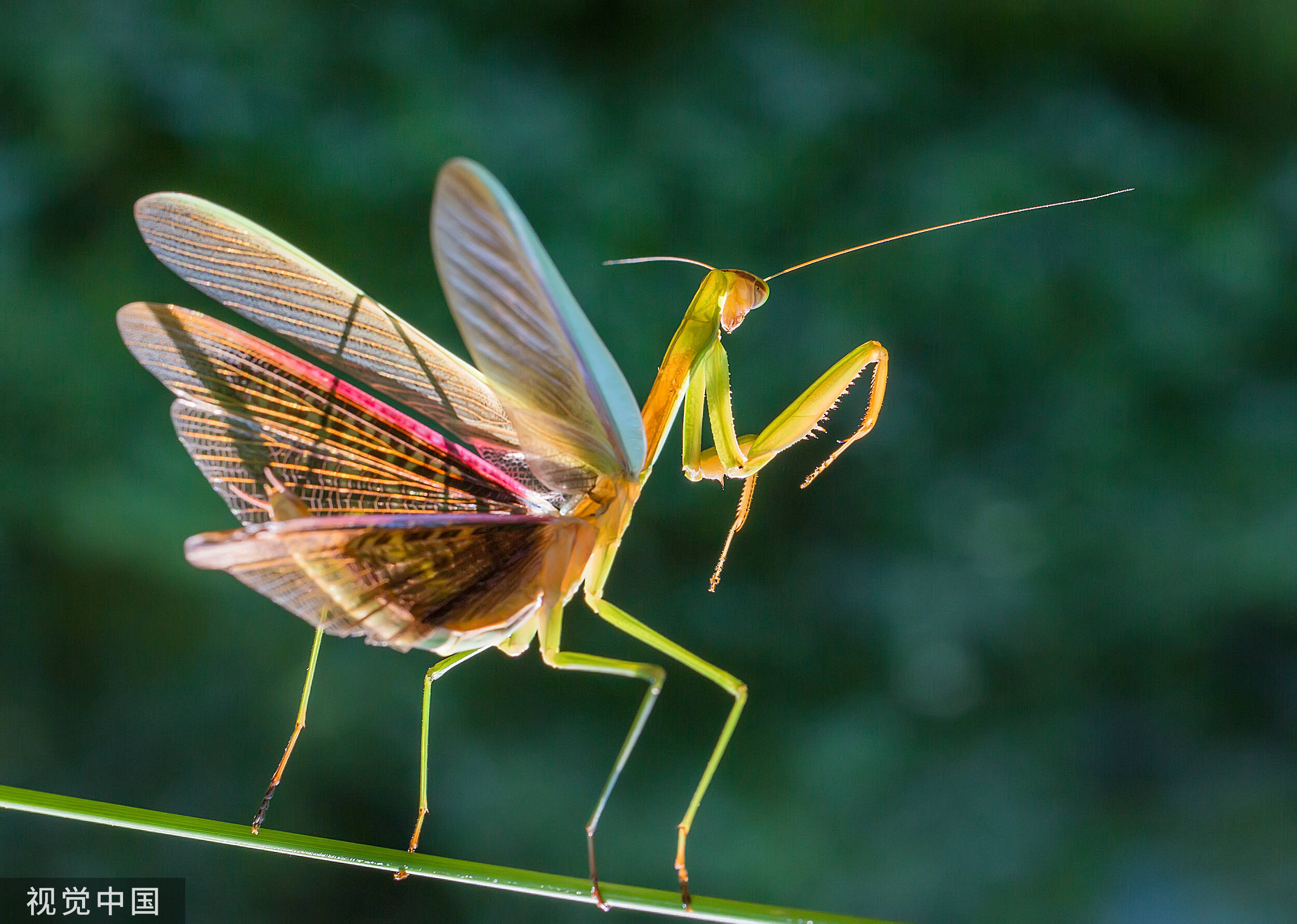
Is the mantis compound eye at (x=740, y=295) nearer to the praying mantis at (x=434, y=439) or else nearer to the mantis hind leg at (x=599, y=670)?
the praying mantis at (x=434, y=439)

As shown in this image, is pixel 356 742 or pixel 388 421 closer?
pixel 388 421

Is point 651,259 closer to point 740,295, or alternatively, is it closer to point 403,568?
point 740,295

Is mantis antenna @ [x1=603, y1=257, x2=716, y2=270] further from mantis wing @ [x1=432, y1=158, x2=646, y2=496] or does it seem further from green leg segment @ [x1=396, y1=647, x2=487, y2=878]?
green leg segment @ [x1=396, y1=647, x2=487, y2=878]

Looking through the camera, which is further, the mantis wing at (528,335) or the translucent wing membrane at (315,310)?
the translucent wing membrane at (315,310)

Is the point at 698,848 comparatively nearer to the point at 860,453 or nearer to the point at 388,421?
the point at 860,453

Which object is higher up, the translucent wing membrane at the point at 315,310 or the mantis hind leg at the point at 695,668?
the translucent wing membrane at the point at 315,310

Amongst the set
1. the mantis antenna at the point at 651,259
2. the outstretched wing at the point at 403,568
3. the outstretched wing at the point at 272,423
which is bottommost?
the outstretched wing at the point at 403,568

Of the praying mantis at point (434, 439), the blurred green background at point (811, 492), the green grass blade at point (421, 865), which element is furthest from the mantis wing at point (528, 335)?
the blurred green background at point (811, 492)

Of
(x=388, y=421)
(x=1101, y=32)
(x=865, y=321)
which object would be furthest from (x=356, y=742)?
(x=1101, y=32)
